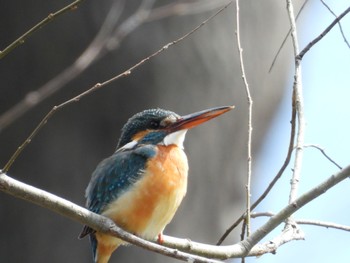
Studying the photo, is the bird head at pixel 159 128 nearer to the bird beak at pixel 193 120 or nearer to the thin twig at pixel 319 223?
the bird beak at pixel 193 120

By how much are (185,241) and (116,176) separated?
443 mm

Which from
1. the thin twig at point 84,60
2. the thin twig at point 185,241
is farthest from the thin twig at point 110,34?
the thin twig at point 185,241

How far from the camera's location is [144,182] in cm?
292

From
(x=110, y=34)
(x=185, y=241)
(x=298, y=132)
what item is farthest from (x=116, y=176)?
(x=110, y=34)

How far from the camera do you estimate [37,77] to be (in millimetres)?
4293

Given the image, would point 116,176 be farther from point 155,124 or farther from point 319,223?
point 319,223

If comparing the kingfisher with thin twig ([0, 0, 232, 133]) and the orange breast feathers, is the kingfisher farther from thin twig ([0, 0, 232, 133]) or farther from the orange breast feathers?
thin twig ([0, 0, 232, 133])

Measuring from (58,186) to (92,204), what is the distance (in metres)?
1.45

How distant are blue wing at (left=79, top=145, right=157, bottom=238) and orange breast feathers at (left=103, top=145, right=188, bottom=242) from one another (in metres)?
0.03

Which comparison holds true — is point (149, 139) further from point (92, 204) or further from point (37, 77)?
point (37, 77)

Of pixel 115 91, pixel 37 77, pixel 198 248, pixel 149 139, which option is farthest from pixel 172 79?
pixel 198 248

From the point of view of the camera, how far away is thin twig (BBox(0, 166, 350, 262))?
7.11ft

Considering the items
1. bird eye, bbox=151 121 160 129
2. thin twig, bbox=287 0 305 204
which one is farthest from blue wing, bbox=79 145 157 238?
thin twig, bbox=287 0 305 204

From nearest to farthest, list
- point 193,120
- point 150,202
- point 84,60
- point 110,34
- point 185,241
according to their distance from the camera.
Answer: point 185,241 < point 150,202 < point 193,120 < point 84,60 < point 110,34
